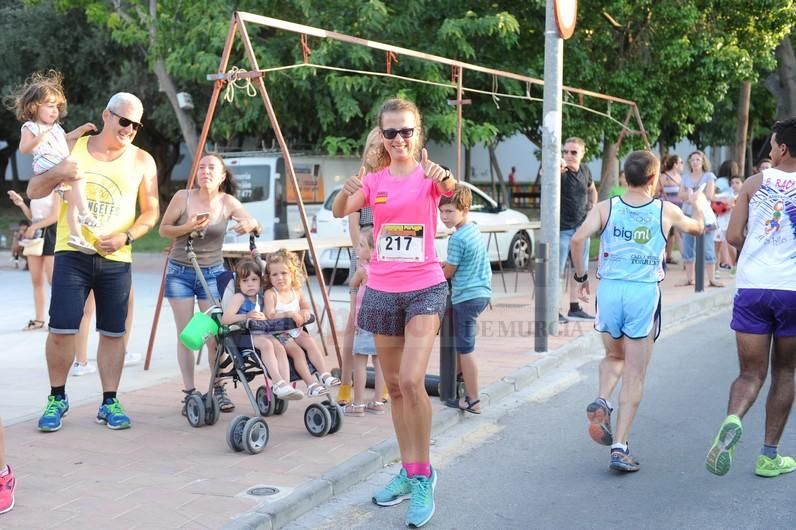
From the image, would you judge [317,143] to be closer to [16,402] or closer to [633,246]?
[16,402]

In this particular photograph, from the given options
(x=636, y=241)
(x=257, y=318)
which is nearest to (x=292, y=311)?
(x=257, y=318)

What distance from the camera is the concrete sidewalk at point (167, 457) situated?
4.61 m

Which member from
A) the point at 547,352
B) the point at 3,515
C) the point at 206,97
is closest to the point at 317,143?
the point at 206,97

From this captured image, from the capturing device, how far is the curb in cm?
459

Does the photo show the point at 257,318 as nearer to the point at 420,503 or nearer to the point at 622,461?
the point at 420,503

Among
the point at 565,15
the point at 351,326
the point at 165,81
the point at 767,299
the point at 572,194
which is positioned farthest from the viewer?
the point at 165,81

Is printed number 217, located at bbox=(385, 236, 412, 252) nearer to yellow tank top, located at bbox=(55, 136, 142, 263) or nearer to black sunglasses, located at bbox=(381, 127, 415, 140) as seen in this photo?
black sunglasses, located at bbox=(381, 127, 415, 140)

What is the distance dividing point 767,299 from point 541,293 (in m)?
3.87

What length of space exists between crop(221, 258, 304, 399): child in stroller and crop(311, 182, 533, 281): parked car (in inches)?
307

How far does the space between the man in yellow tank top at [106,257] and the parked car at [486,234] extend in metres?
7.94

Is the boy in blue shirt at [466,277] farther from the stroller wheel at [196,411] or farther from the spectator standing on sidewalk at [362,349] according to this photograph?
the stroller wheel at [196,411]

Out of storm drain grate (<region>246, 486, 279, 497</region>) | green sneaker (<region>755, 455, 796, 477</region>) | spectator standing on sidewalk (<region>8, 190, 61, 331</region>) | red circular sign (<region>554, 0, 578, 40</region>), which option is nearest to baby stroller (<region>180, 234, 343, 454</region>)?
storm drain grate (<region>246, 486, 279, 497</region>)

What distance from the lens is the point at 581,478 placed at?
539 cm

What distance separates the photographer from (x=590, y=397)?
748 cm
